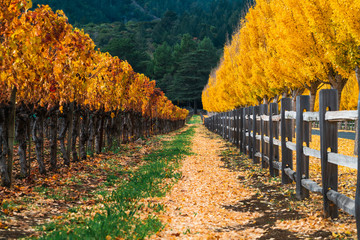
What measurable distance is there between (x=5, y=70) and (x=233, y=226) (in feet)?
18.2

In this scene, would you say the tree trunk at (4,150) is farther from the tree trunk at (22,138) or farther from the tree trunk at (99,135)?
the tree trunk at (99,135)

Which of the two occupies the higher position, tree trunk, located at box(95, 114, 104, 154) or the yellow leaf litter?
tree trunk, located at box(95, 114, 104, 154)

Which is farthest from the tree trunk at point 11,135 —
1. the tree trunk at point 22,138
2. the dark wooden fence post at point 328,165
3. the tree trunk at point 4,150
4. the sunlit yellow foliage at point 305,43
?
the sunlit yellow foliage at point 305,43

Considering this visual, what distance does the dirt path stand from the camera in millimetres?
5492

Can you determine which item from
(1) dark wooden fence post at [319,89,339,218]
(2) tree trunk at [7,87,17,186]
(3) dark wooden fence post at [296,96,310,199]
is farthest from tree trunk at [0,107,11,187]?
(1) dark wooden fence post at [319,89,339,218]

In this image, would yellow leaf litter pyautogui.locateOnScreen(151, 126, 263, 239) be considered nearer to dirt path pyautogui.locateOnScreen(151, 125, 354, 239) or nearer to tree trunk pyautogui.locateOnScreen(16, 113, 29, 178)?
dirt path pyautogui.locateOnScreen(151, 125, 354, 239)

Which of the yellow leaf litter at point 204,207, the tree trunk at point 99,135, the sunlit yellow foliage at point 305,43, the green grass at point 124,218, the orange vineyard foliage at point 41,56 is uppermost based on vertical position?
the sunlit yellow foliage at point 305,43

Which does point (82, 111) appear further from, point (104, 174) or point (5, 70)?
point (5, 70)

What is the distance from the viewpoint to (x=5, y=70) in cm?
714

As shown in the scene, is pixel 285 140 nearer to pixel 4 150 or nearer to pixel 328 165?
pixel 328 165

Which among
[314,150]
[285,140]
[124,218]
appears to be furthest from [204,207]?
[285,140]

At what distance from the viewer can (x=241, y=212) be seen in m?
7.03

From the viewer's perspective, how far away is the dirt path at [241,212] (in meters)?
5.49

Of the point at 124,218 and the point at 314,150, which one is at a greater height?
the point at 314,150
